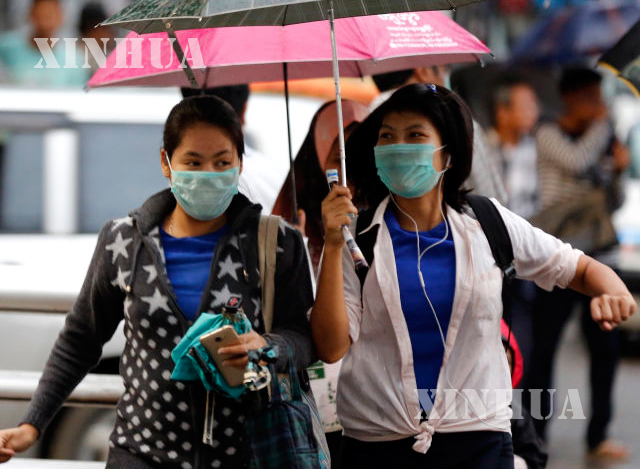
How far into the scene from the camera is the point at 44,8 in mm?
6918

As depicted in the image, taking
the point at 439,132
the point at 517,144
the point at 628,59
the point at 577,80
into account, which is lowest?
the point at 439,132

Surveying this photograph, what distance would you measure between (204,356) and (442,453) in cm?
77

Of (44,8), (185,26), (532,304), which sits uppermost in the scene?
(44,8)

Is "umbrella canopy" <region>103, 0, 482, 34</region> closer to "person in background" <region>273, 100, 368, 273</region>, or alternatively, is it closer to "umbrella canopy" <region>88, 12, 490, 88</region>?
"umbrella canopy" <region>88, 12, 490, 88</region>

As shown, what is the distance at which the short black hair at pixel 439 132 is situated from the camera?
3.29 m

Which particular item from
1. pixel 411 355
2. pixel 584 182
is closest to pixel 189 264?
pixel 411 355

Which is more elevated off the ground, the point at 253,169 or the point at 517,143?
the point at 517,143

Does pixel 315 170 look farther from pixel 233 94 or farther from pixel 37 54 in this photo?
pixel 37 54

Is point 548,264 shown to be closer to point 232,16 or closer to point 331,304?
point 331,304

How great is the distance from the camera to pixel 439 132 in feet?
10.9

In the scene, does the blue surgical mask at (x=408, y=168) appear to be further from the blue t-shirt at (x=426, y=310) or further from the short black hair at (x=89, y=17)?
the short black hair at (x=89, y=17)

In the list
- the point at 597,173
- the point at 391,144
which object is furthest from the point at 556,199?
the point at 391,144

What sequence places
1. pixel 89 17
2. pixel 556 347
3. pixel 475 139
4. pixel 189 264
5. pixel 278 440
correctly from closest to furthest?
pixel 278 440, pixel 189 264, pixel 475 139, pixel 556 347, pixel 89 17

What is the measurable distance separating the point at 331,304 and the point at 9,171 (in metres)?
2.94
